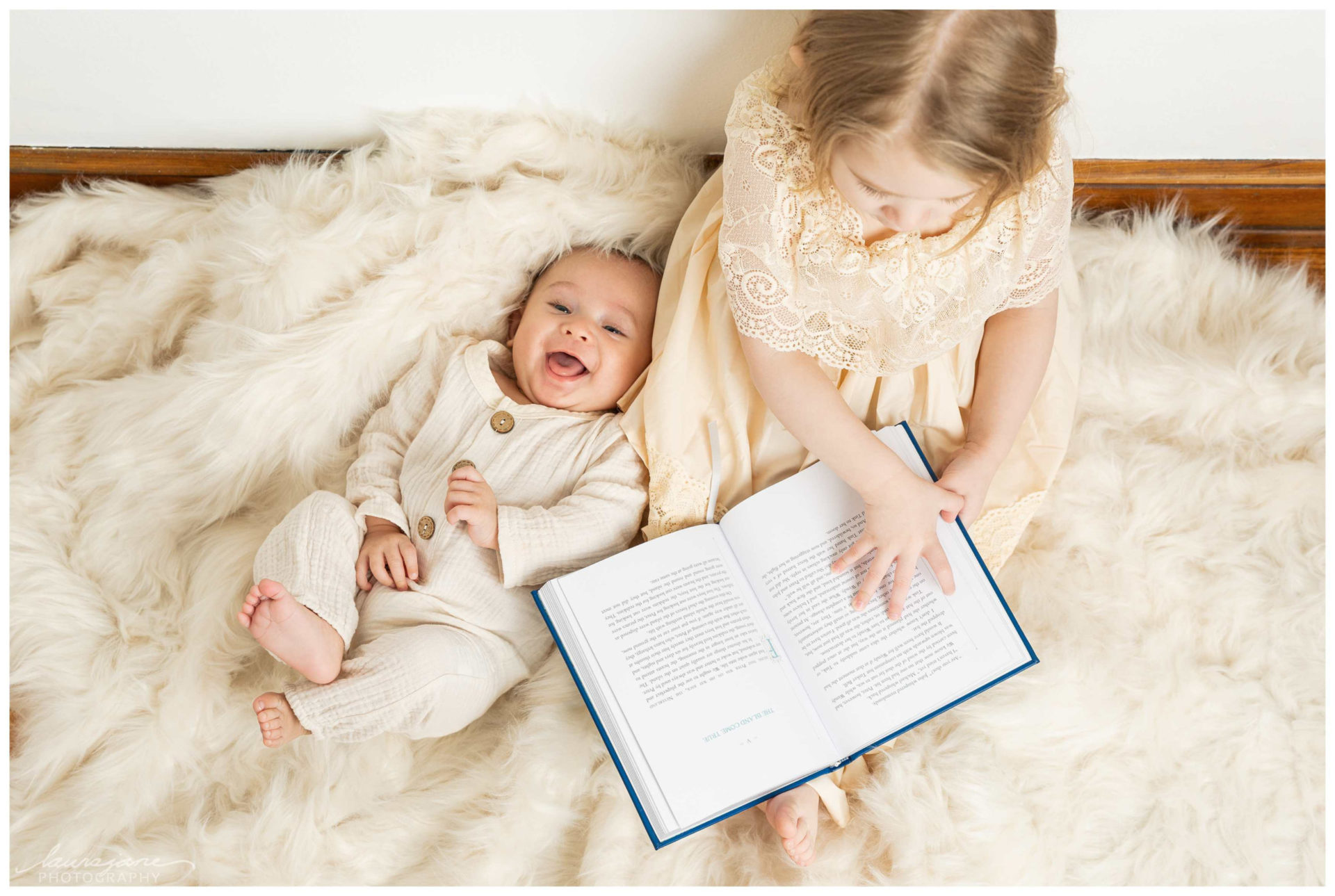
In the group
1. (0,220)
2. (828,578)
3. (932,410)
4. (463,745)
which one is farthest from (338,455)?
(932,410)

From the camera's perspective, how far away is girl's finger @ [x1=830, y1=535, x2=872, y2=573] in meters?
0.96

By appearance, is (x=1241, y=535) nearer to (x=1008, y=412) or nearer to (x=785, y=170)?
(x=1008, y=412)

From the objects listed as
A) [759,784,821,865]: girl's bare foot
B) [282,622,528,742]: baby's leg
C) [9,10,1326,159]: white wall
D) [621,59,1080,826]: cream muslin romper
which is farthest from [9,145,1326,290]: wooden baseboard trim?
[759,784,821,865]: girl's bare foot

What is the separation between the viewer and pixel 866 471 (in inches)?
37.4

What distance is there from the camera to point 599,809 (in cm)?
93

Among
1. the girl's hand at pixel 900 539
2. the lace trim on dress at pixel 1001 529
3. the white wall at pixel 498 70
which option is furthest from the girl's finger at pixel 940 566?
the white wall at pixel 498 70

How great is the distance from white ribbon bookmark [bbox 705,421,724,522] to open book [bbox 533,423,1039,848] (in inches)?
1.0

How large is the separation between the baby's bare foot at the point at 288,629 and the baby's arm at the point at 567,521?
18cm

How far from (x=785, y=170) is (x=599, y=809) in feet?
2.31

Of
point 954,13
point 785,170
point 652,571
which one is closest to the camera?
point 954,13

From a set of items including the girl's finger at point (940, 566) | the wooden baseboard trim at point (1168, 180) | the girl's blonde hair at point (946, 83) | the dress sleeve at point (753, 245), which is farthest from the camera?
the wooden baseboard trim at point (1168, 180)

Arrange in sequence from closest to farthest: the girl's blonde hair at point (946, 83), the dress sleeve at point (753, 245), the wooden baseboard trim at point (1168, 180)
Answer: the girl's blonde hair at point (946, 83)
the dress sleeve at point (753, 245)
the wooden baseboard trim at point (1168, 180)

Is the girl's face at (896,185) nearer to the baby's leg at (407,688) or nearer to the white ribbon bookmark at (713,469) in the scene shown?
the white ribbon bookmark at (713,469)

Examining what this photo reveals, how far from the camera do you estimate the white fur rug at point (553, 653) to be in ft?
3.01
